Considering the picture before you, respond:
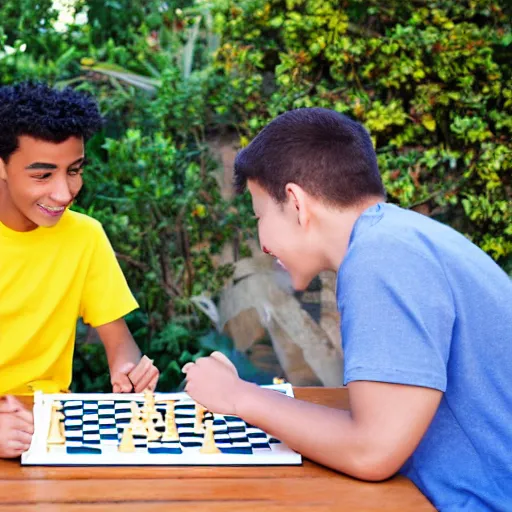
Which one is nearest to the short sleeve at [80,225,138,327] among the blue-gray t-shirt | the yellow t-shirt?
the yellow t-shirt

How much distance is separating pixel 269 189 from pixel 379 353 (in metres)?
0.58

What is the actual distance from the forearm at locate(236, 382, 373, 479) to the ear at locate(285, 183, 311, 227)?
0.45 metres

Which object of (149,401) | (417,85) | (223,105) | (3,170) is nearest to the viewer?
(149,401)

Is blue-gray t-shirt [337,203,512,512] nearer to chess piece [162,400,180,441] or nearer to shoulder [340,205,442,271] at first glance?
shoulder [340,205,442,271]

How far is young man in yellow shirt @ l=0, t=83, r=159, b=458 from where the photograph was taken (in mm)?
2822

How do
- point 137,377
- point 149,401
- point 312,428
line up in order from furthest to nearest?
point 137,377, point 149,401, point 312,428

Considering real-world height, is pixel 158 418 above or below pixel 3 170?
below

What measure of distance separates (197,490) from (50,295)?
4.45 ft

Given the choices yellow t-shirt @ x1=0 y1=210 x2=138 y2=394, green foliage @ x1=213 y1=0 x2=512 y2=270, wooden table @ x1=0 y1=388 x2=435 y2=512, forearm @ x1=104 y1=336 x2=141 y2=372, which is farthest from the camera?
green foliage @ x1=213 y1=0 x2=512 y2=270

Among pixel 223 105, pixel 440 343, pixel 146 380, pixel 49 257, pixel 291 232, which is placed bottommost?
pixel 146 380

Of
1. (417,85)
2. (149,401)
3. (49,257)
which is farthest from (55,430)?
(417,85)

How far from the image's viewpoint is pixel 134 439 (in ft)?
7.22

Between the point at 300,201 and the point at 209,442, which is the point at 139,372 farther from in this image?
the point at 300,201

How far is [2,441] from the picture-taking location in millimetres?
2051
